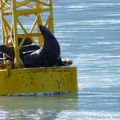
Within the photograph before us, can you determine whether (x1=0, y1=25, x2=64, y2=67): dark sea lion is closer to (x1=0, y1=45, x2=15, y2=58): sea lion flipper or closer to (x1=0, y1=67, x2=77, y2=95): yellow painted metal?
(x1=0, y1=45, x2=15, y2=58): sea lion flipper

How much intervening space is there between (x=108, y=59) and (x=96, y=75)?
203 inches

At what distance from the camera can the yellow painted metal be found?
1543 inches

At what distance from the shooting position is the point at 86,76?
44.2 m

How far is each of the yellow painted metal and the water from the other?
1.00ft

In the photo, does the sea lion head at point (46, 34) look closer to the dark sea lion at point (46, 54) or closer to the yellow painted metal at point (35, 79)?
the dark sea lion at point (46, 54)

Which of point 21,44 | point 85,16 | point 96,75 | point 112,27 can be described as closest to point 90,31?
point 112,27

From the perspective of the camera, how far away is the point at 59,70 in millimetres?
39375

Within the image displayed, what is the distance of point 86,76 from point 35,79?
5325 millimetres

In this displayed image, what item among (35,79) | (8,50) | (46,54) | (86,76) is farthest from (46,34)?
(86,76)

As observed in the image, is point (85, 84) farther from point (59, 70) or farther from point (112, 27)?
point (112, 27)

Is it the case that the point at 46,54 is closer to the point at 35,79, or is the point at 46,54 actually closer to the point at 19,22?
the point at 35,79

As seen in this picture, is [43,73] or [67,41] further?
[67,41]

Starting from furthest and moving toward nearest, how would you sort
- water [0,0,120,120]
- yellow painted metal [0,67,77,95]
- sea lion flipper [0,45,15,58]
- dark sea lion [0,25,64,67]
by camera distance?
sea lion flipper [0,45,15,58] → dark sea lion [0,25,64,67] → yellow painted metal [0,67,77,95] → water [0,0,120,120]

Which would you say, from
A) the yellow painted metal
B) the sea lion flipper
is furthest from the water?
the sea lion flipper
